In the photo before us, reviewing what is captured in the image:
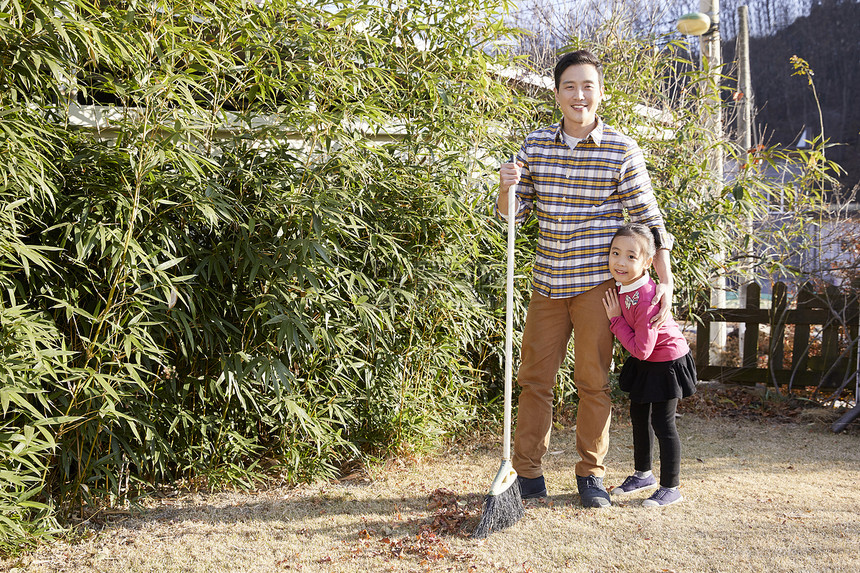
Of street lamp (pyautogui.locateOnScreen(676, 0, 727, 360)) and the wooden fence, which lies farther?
street lamp (pyautogui.locateOnScreen(676, 0, 727, 360))

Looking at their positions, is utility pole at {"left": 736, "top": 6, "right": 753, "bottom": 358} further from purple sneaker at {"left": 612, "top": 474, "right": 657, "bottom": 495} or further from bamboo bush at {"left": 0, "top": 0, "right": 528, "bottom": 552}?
bamboo bush at {"left": 0, "top": 0, "right": 528, "bottom": 552}

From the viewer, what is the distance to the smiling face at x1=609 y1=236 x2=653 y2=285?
241cm

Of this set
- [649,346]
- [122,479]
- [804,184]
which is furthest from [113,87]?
[804,184]

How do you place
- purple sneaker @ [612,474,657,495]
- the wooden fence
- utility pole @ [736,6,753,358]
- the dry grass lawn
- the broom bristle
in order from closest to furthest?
the dry grass lawn → the broom bristle → purple sneaker @ [612,474,657,495] → the wooden fence → utility pole @ [736,6,753,358]

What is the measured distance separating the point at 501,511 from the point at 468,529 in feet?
0.41

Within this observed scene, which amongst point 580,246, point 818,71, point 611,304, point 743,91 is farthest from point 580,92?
point 818,71

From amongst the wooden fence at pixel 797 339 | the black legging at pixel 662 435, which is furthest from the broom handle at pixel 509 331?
the wooden fence at pixel 797 339

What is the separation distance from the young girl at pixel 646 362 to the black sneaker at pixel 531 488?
302 mm

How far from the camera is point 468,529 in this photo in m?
2.33

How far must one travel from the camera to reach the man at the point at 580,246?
2.47 m

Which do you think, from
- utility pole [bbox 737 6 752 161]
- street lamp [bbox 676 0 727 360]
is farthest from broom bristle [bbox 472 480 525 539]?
utility pole [bbox 737 6 752 161]

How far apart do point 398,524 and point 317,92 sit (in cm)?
157

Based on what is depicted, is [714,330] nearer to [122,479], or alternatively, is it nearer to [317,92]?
[317,92]

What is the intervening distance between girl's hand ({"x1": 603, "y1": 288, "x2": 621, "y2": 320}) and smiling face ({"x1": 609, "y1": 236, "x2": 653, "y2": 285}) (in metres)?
0.06
